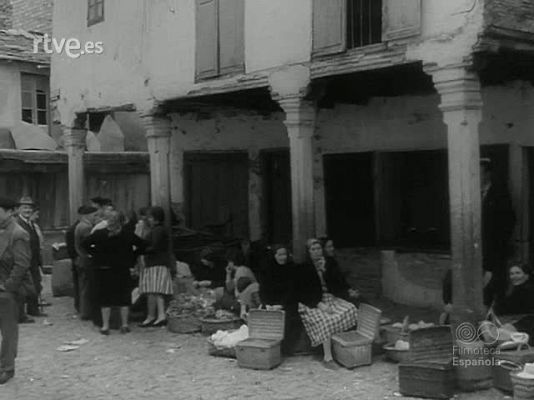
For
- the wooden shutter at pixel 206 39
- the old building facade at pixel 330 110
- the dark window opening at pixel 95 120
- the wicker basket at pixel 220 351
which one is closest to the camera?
the old building facade at pixel 330 110

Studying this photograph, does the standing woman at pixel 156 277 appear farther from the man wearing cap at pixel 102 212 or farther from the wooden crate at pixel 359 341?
the wooden crate at pixel 359 341

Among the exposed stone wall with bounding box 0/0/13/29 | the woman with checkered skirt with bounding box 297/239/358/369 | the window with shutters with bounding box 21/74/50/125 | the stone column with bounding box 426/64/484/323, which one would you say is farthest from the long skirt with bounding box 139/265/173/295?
the exposed stone wall with bounding box 0/0/13/29

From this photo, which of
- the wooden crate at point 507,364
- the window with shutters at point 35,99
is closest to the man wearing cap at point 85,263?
the wooden crate at point 507,364

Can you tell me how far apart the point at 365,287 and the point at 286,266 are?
3486 millimetres

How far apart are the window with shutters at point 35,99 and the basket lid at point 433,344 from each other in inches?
619

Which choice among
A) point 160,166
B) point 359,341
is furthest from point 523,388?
point 160,166

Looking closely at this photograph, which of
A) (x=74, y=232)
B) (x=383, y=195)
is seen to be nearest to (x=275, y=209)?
(x=383, y=195)

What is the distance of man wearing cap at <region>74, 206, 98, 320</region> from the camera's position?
425 inches

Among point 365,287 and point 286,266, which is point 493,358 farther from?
point 365,287

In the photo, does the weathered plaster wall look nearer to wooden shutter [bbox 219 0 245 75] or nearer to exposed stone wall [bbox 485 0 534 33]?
wooden shutter [bbox 219 0 245 75]

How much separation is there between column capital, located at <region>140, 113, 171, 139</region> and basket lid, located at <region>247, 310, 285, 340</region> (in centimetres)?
478

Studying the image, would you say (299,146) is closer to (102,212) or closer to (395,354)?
(102,212)

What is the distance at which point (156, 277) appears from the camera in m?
10.5

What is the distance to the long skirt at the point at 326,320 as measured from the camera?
8453 mm
